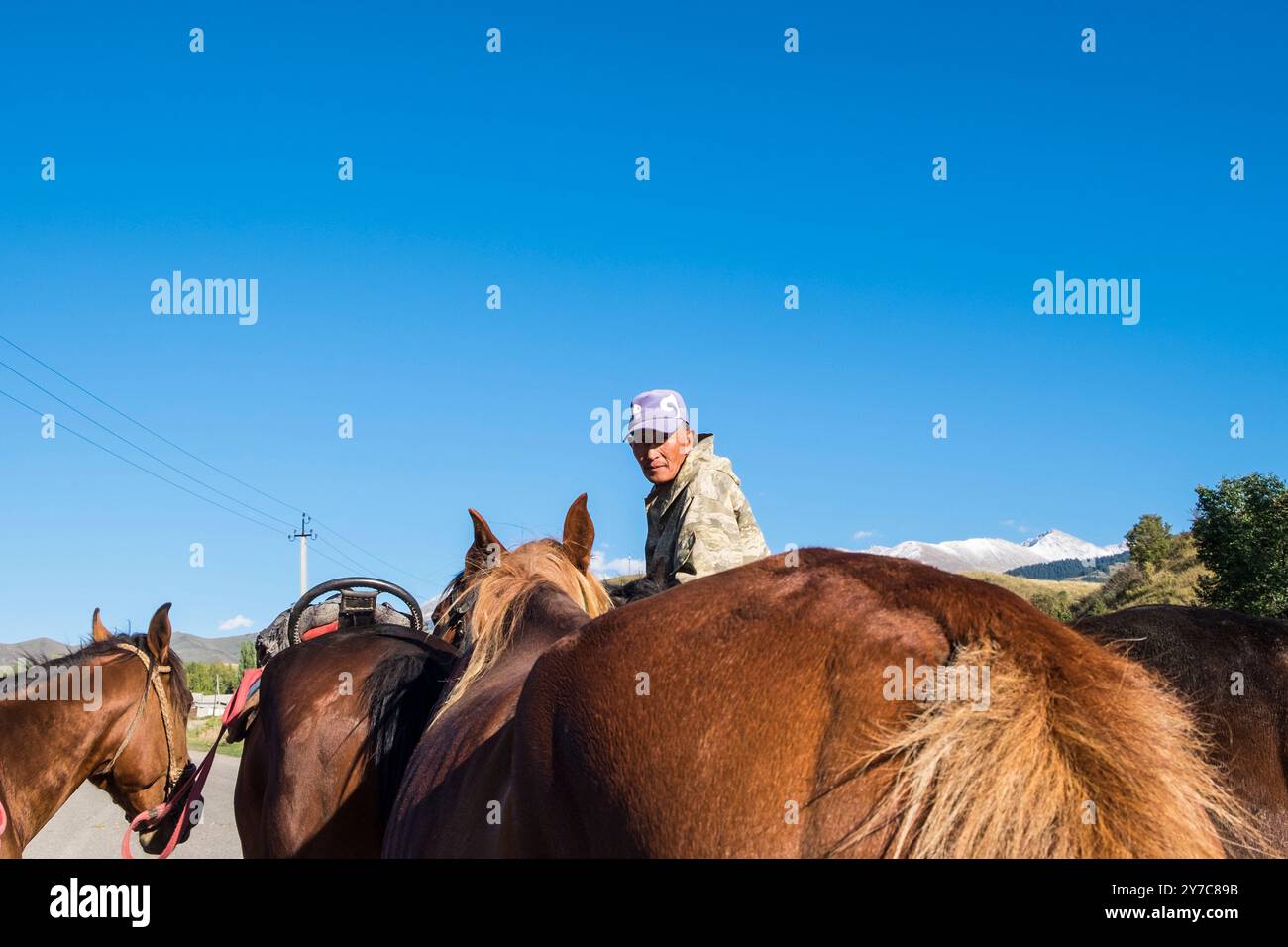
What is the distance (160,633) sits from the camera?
575cm

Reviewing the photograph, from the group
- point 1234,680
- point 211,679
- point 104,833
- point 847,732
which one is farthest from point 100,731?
point 211,679

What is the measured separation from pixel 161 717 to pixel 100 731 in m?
0.33

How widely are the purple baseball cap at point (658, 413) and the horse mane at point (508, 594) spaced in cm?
65

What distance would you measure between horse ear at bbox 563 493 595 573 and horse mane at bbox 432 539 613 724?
0.19 feet

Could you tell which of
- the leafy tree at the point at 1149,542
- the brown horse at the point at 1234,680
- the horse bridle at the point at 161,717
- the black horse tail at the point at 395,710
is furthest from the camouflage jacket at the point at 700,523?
the leafy tree at the point at 1149,542

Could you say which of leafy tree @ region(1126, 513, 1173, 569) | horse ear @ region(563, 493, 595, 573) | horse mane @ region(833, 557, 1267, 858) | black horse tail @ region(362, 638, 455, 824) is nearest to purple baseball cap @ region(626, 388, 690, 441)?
horse ear @ region(563, 493, 595, 573)

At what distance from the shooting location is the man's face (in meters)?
3.86

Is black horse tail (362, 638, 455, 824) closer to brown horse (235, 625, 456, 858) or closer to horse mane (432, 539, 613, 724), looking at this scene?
brown horse (235, 625, 456, 858)

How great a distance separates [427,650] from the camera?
4645mm

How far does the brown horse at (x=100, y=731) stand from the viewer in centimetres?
517

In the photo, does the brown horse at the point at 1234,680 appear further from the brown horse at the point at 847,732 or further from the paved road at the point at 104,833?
the paved road at the point at 104,833
